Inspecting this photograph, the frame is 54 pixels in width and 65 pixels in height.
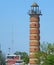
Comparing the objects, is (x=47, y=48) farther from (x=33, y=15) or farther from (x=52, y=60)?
(x=33, y=15)

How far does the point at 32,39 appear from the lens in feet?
232

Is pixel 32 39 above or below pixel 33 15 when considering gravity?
below

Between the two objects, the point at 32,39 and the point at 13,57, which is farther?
the point at 13,57

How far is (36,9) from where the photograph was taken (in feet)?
241

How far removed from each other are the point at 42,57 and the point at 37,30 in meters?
16.5

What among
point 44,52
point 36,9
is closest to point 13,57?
point 36,9

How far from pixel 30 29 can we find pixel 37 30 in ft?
4.48

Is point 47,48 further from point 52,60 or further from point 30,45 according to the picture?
point 30,45

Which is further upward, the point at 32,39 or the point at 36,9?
the point at 36,9

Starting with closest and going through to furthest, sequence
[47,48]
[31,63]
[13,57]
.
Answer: [47,48] < [31,63] < [13,57]

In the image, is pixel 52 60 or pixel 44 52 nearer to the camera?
pixel 52 60

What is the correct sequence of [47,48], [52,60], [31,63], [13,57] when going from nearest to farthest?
[52,60], [47,48], [31,63], [13,57]

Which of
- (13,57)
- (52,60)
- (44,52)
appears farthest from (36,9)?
(13,57)

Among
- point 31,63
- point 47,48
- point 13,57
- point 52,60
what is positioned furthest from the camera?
point 13,57
